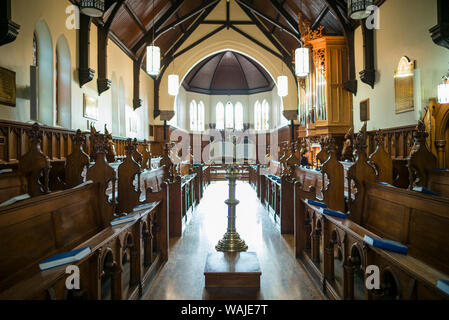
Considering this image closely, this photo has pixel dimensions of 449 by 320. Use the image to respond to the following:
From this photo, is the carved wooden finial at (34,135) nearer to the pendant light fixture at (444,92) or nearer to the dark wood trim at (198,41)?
the pendant light fixture at (444,92)

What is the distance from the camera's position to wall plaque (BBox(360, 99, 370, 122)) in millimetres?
6875

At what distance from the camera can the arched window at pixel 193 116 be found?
56.1ft

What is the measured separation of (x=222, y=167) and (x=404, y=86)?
371 centimetres

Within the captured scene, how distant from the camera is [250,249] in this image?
3592 mm

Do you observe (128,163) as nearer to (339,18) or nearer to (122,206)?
(122,206)

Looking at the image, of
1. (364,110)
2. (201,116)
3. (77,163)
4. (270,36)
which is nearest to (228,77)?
(201,116)

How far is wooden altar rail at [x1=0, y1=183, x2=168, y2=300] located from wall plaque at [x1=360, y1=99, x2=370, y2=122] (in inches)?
235

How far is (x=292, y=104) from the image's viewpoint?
1200 centimetres

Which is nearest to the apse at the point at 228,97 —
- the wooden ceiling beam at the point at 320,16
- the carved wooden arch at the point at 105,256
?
the wooden ceiling beam at the point at 320,16

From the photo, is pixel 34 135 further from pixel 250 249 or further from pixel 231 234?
pixel 250 249

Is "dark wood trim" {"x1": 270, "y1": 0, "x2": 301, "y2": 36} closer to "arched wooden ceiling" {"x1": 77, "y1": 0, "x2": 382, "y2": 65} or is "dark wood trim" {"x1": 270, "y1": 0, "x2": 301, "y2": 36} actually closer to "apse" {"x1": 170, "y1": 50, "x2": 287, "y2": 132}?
"arched wooden ceiling" {"x1": 77, "y1": 0, "x2": 382, "y2": 65}

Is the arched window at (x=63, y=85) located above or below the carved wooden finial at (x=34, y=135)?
above

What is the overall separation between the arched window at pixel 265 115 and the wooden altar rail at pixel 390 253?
14.4 meters
